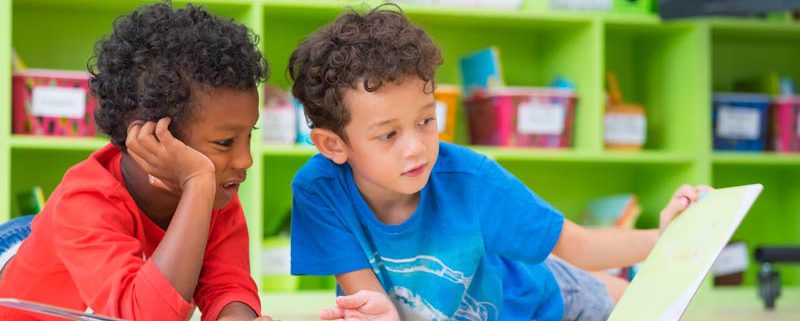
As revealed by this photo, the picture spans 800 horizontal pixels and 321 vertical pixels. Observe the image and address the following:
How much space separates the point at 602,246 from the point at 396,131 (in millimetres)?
398

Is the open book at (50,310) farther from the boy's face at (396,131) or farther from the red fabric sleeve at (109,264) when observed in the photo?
the boy's face at (396,131)

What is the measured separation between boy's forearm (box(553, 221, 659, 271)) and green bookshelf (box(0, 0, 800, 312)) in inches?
48.7

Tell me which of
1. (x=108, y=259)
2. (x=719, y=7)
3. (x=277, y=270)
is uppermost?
(x=719, y=7)

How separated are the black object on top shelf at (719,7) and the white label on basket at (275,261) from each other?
119 centimetres

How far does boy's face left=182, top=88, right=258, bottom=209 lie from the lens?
121 cm

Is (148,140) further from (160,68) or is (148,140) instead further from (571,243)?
(571,243)

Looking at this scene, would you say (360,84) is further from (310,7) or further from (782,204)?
(782,204)

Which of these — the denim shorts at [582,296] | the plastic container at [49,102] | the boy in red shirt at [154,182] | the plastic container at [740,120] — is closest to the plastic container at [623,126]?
the plastic container at [740,120]

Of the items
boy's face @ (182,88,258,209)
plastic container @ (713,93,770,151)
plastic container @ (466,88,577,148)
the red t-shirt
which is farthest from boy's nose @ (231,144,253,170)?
plastic container @ (713,93,770,151)

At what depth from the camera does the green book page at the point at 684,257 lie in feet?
3.63

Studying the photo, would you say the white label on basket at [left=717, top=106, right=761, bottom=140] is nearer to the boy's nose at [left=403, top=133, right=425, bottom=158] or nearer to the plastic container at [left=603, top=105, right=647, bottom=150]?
the plastic container at [left=603, top=105, right=647, bottom=150]

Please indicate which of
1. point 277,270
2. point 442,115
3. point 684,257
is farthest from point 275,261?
point 684,257

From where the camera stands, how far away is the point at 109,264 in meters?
1.13

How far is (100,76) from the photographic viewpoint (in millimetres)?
1238
